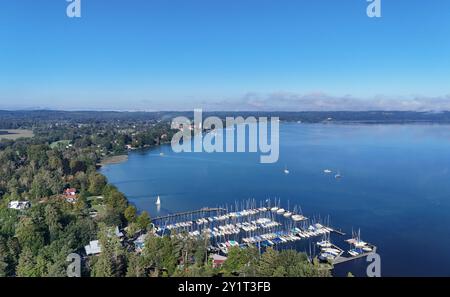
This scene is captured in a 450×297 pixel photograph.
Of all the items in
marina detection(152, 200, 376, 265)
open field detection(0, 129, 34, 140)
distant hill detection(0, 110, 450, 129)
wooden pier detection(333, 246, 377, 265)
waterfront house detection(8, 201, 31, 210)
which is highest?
distant hill detection(0, 110, 450, 129)

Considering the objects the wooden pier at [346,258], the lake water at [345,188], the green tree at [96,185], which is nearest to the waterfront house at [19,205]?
the green tree at [96,185]

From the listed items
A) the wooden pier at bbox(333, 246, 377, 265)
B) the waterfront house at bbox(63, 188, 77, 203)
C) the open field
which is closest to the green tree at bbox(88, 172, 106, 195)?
the waterfront house at bbox(63, 188, 77, 203)

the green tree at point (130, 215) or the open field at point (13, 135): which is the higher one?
the open field at point (13, 135)

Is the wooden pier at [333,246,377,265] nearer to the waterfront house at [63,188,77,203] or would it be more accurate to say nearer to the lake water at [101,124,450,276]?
the lake water at [101,124,450,276]

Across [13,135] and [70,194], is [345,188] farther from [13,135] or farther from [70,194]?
[13,135]

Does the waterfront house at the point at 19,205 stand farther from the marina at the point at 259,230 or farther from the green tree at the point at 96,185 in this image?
the marina at the point at 259,230

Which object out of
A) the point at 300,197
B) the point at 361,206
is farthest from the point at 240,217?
the point at 361,206

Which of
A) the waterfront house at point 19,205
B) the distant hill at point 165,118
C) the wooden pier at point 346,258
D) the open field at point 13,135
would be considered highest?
the distant hill at point 165,118

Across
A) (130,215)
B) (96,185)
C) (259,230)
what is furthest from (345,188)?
(96,185)

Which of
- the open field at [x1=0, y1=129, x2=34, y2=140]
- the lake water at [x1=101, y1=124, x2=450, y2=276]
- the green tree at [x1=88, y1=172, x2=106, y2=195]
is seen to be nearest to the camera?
the lake water at [x1=101, y1=124, x2=450, y2=276]
